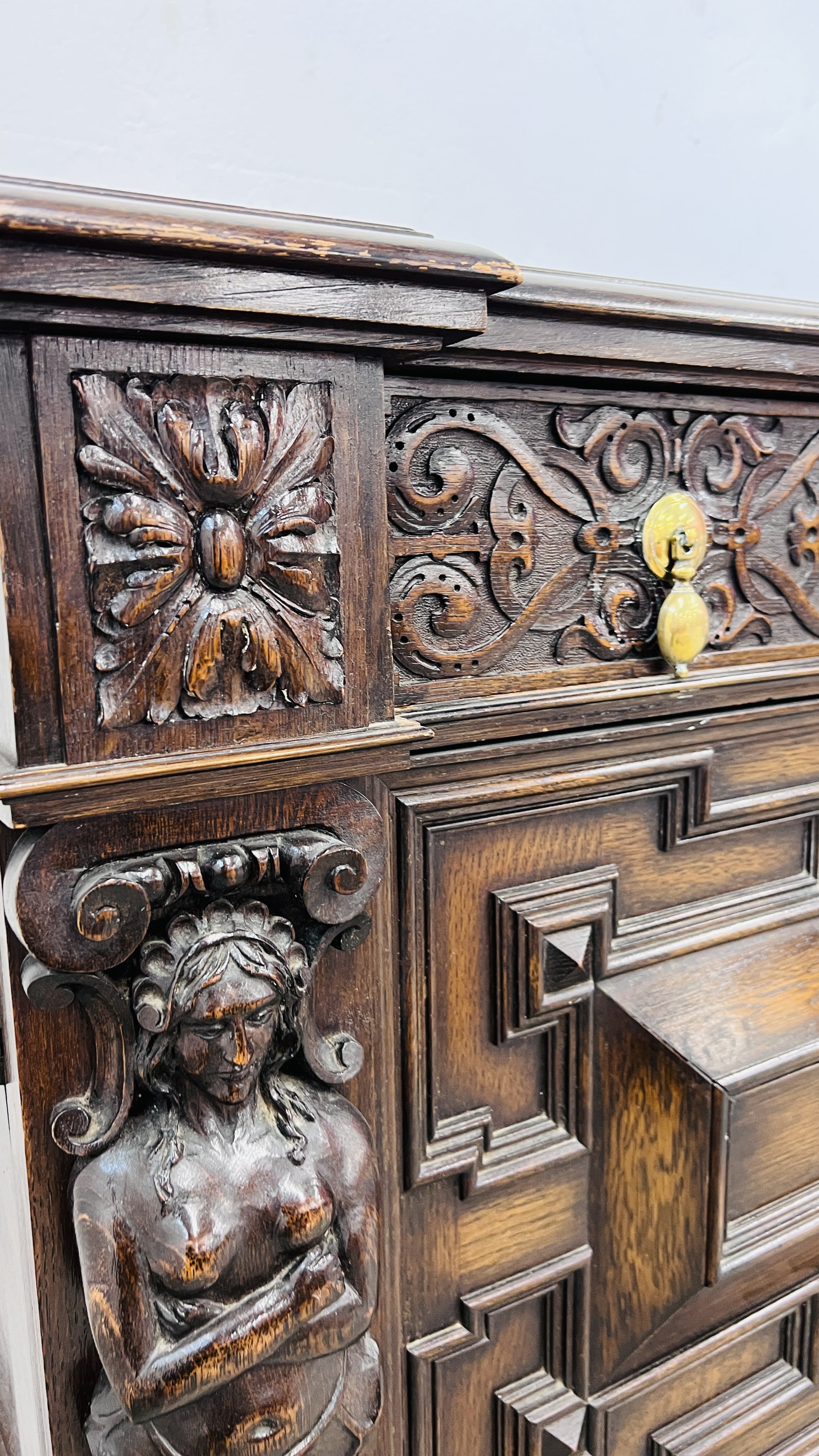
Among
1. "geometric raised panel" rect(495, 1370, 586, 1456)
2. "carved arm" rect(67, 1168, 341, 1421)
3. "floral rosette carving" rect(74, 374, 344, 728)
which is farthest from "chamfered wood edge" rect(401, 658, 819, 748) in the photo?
"geometric raised panel" rect(495, 1370, 586, 1456)

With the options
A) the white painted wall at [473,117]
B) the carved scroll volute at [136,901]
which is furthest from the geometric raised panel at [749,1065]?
the white painted wall at [473,117]

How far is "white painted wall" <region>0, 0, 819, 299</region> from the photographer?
2.23ft

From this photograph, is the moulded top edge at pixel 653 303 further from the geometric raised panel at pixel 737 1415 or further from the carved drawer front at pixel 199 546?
the geometric raised panel at pixel 737 1415

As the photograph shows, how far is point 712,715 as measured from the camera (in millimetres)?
613

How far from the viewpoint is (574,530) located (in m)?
0.55

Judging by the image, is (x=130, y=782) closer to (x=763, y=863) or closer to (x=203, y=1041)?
(x=203, y=1041)

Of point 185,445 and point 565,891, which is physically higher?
point 185,445

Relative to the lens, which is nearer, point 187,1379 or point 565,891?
point 187,1379

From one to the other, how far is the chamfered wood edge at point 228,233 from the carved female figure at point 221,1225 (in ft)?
0.86

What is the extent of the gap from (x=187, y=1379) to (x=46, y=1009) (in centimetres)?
17

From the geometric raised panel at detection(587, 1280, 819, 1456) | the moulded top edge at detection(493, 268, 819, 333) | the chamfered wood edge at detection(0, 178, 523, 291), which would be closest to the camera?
the chamfered wood edge at detection(0, 178, 523, 291)

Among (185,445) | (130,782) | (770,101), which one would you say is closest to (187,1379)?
(130,782)

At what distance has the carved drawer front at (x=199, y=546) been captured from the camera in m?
0.35

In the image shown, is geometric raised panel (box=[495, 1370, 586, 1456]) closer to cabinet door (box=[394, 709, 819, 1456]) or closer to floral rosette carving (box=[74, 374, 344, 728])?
cabinet door (box=[394, 709, 819, 1456])
